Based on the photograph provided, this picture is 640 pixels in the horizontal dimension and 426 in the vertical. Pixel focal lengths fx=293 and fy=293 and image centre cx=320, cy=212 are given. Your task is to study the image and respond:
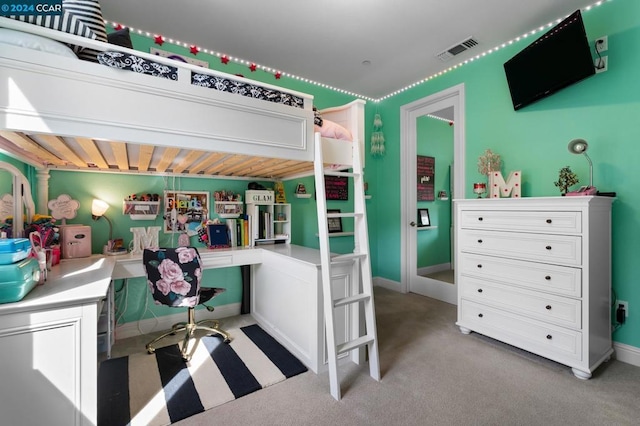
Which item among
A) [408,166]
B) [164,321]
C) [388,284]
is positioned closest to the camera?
[164,321]

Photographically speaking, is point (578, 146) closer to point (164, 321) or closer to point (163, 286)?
point (163, 286)

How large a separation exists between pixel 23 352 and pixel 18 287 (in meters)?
0.27

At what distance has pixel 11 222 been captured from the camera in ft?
6.07

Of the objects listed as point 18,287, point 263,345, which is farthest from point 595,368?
point 18,287

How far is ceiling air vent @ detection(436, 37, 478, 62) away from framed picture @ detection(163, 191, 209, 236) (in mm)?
2913

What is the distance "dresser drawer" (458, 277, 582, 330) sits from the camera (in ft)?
6.76

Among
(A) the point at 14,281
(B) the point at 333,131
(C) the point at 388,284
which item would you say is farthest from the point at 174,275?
(C) the point at 388,284

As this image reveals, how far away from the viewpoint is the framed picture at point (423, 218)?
3.96 metres

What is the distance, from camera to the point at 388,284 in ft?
14.2

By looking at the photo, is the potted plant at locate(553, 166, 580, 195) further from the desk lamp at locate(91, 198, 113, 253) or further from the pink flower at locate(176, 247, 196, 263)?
the desk lamp at locate(91, 198, 113, 253)

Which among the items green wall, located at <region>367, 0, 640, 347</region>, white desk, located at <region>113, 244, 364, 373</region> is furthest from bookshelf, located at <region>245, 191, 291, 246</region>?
green wall, located at <region>367, 0, 640, 347</region>

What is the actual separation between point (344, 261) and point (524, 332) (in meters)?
1.54

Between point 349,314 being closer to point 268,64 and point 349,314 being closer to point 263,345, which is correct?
point 263,345

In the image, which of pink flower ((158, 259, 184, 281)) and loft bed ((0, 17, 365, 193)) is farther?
pink flower ((158, 259, 184, 281))
